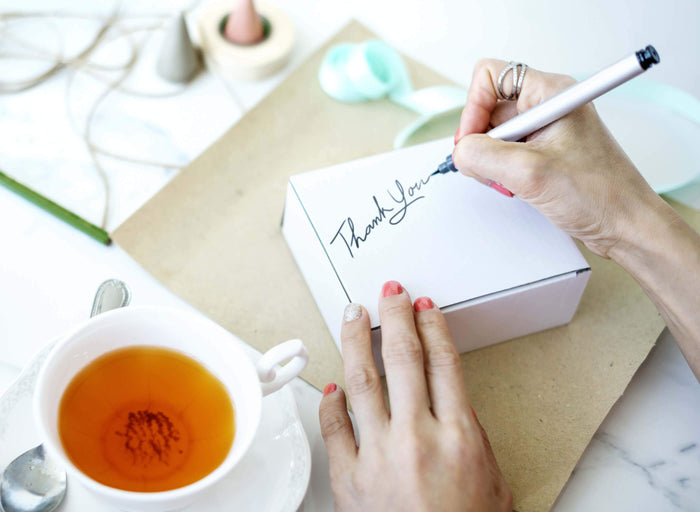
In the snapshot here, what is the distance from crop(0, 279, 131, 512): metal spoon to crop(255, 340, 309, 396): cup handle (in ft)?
0.60

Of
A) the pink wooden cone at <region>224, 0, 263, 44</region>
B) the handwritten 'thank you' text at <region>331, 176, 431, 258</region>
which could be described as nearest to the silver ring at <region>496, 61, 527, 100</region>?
the handwritten 'thank you' text at <region>331, 176, 431, 258</region>

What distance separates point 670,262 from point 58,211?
0.62 meters

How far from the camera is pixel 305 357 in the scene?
50 cm

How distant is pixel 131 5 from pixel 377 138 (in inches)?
15.0

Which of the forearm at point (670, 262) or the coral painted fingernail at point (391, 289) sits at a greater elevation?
the coral painted fingernail at point (391, 289)

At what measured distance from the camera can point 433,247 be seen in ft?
2.08

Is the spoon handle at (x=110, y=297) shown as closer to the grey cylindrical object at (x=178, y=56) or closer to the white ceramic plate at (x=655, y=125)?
the grey cylindrical object at (x=178, y=56)

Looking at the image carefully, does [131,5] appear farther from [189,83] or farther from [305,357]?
[305,357]

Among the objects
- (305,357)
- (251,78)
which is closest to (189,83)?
(251,78)

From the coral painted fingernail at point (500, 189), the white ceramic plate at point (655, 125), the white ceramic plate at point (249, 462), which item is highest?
the white ceramic plate at point (249, 462)

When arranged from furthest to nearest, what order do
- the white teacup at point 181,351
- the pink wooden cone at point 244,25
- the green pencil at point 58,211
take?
the pink wooden cone at point 244,25, the green pencil at point 58,211, the white teacup at point 181,351

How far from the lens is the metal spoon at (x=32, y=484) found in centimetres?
50

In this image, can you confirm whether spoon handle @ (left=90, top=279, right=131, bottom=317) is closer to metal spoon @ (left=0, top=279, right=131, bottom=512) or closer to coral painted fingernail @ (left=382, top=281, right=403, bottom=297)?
metal spoon @ (left=0, top=279, right=131, bottom=512)

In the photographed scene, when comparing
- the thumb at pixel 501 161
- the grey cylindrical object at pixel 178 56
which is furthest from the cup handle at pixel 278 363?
the grey cylindrical object at pixel 178 56
